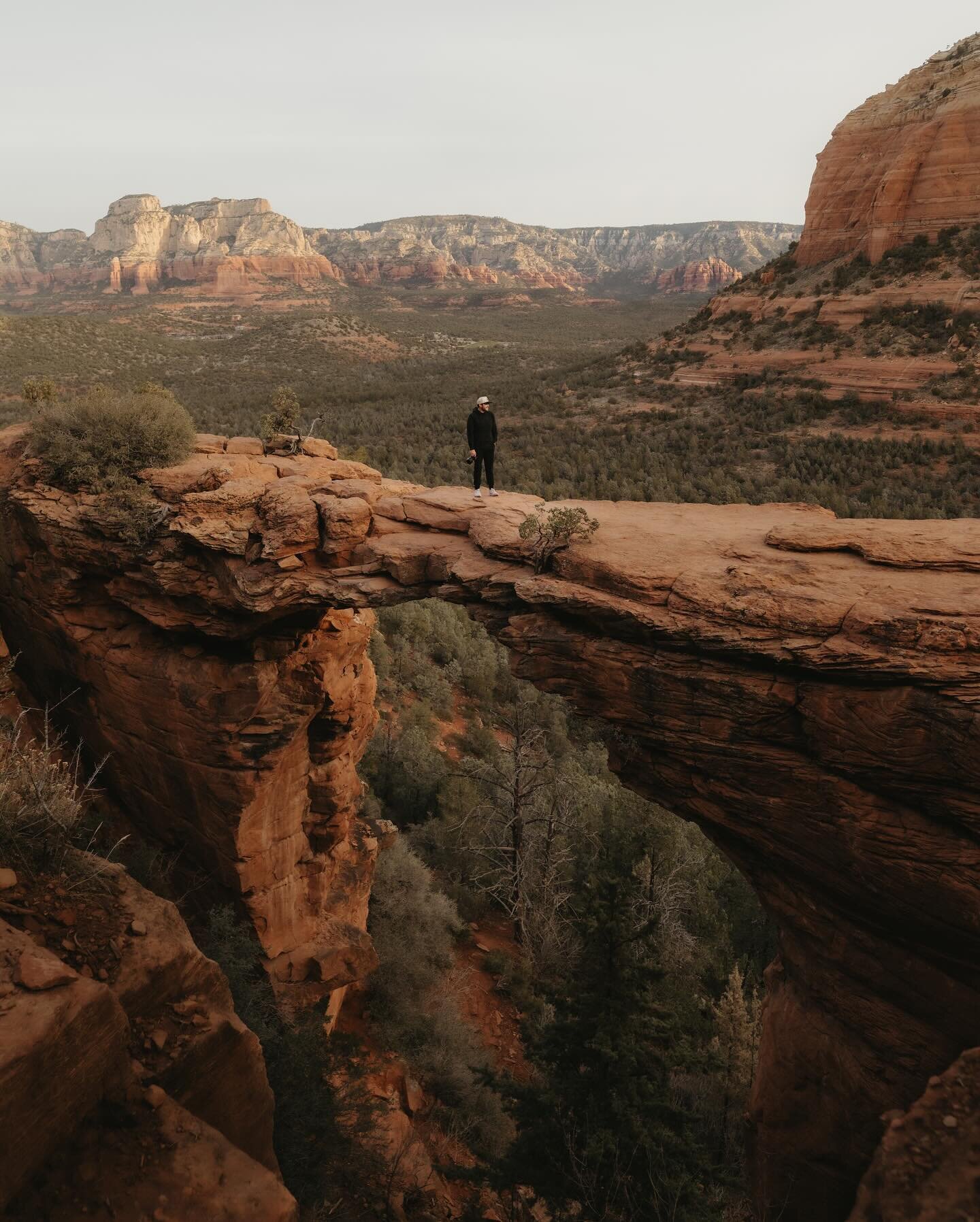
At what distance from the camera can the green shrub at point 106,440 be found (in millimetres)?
10078

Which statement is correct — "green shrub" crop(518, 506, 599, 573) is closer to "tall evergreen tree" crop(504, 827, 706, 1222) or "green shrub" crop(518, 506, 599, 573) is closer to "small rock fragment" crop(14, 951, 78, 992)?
"tall evergreen tree" crop(504, 827, 706, 1222)

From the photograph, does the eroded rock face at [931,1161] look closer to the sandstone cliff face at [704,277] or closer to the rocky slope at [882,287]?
the rocky slope at [882,287]

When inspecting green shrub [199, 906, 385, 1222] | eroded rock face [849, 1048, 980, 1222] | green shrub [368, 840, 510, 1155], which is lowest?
green shrub [368, 840, 510, 1155]

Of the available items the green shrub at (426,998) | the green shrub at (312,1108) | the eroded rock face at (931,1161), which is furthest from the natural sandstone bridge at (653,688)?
the green shrub at (312,1108)

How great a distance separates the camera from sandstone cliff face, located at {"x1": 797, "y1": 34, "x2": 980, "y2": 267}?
36500mm

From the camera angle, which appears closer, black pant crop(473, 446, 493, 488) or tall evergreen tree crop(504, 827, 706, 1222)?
tall evergreen tree crop(504, 827, 706, 1222)

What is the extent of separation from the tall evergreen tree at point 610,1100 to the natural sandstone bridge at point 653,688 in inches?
55.4

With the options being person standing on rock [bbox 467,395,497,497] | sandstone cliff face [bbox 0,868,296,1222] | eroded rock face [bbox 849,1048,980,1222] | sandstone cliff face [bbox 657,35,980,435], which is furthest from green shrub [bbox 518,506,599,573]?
sandstone cliff face [bbox 657,35,980,435]

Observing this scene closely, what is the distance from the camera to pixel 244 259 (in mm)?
141875

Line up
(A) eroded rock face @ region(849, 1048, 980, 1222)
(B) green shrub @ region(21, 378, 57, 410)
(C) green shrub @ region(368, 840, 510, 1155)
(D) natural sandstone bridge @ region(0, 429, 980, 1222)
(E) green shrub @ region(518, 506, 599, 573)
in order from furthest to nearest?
(B) green shrub @ region(21, 378, 57, 410), (C) green shrub @ region(368, 840, 510, 1155), (E) green shrub @ region(518, 506, 599, 573), (D) natural sandstone bridge @ region(0, 429, 980, 1222), (A) eroded rock face @ region(849, 1048, 980, 1222)

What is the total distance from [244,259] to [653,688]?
161624 millimetres

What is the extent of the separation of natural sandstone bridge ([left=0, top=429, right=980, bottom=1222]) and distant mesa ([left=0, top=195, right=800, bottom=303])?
452 feet

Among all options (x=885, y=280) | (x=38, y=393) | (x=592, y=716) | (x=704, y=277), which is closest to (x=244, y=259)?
(x=704, y=277)

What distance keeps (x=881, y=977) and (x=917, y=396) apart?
3226 centimetres
